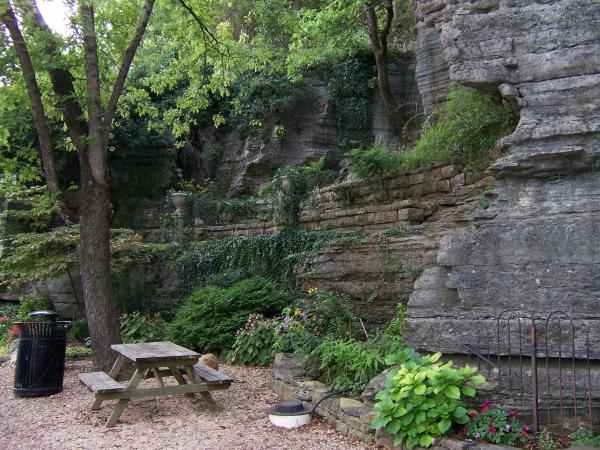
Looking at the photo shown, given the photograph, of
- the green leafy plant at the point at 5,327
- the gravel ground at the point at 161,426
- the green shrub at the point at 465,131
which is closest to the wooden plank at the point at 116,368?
the gravel ground at the point at 161,426

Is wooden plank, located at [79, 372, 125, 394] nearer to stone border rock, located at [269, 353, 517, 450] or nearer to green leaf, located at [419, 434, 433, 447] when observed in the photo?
stone border rock, located at [269, 353, 517, 450]

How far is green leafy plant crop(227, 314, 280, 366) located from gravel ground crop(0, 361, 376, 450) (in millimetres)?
1527

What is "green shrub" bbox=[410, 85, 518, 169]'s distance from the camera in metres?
8.91

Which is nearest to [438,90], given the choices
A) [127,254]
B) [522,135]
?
[127,254]

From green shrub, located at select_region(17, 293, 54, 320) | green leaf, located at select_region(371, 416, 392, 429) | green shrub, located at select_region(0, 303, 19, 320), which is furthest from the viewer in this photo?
green shrub, located at select_region(0, 303, 19, 320)

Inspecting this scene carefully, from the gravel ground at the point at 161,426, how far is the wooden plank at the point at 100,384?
36 centimetres

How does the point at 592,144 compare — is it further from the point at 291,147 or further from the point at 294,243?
the point at 291,147

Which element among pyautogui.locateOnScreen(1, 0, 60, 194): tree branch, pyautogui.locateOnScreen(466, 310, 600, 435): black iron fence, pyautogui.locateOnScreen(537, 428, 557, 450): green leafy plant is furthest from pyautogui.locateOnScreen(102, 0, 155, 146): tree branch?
pyautogui.locateOnScreen(537, 428, 557, 450): green leafy plant

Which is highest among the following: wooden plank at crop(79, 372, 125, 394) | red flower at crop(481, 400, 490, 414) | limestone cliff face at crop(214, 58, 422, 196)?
limestone cliff face at crop(214, 58, 422, 196)

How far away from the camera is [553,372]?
4734mm

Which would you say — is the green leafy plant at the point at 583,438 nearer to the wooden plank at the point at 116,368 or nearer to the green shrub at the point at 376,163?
the wooden plank at the point at 116,368

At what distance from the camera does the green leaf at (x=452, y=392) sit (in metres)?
4.52

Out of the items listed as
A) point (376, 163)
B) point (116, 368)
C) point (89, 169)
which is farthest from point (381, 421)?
point (376, 163)

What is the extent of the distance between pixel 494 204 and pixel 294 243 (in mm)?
6980
